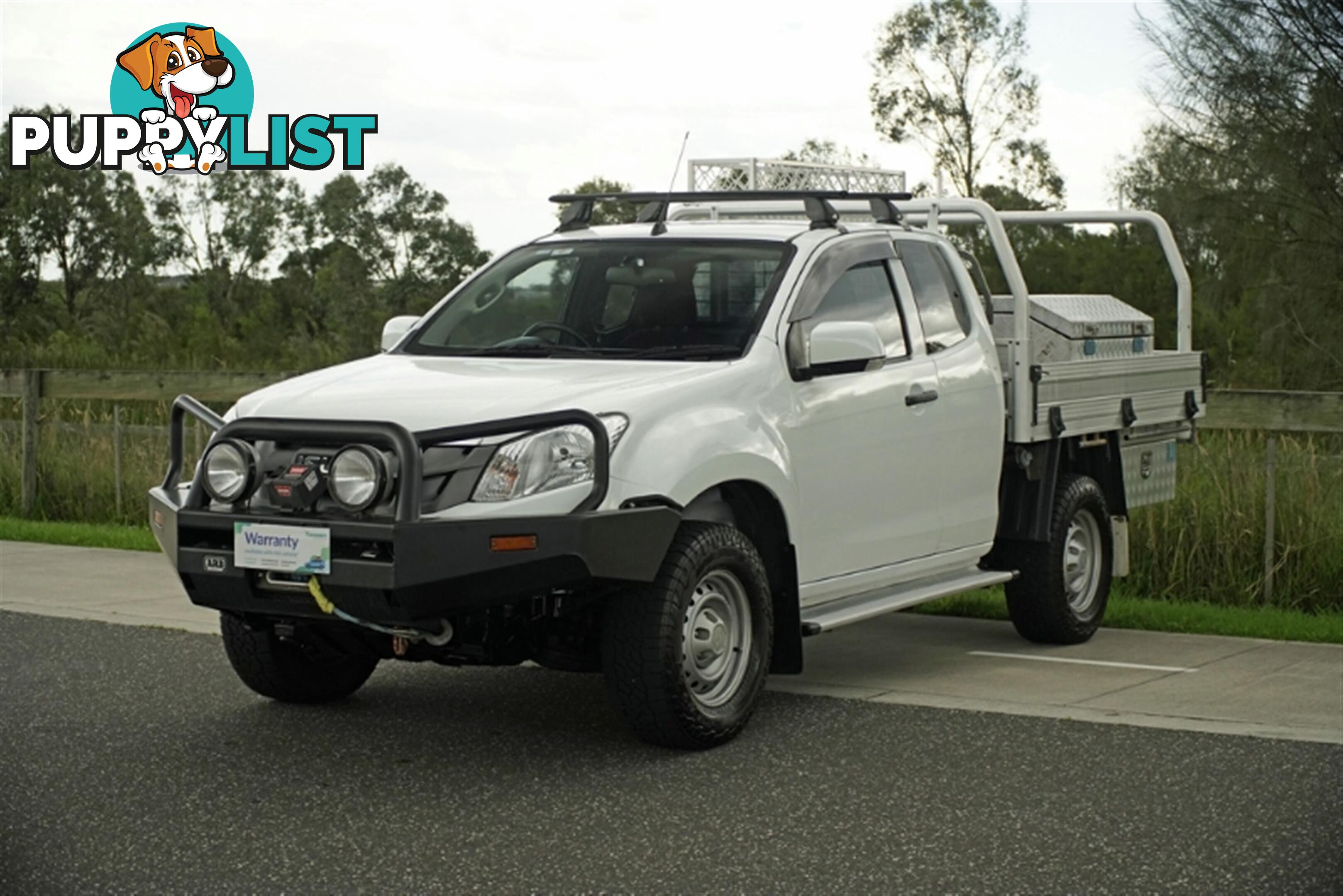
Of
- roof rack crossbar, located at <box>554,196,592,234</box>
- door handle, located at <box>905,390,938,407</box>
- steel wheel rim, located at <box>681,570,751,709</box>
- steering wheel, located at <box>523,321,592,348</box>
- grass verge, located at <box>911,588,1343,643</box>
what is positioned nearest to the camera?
steel wheel rim, located at <box>681,570,751,709</box>

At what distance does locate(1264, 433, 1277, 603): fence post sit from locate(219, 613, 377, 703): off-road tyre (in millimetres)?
5295

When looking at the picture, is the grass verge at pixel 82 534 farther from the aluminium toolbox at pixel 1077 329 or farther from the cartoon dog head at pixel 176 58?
the cartoon dog head at pixel 176 58

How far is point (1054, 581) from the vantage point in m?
9.52

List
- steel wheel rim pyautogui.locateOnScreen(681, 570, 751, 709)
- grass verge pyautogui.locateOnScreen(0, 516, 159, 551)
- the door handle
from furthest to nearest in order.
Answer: grass verge pyautogui.locateOnScreen(0, 516, 159, 551) → the door handle → steel wheel rim pyautogui.locateOnScreen(681, 570, 751, 709)

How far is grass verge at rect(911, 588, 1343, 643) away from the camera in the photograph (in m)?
10.0

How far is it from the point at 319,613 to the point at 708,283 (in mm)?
2367

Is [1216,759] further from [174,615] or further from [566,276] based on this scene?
[174,615]

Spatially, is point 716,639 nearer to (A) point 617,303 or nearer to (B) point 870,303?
(A) point 617,303

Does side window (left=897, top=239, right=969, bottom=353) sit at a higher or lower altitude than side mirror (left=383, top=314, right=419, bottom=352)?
higher

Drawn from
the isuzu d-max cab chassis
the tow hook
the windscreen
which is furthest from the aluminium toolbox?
the tow hook

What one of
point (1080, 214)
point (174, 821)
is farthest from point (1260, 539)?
point (174, 821)

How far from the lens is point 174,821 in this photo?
619 centimetres

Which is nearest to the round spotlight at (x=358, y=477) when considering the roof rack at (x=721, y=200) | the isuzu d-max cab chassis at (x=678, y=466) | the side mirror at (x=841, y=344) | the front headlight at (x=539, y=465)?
the isuzu d-max cab chassis at (x=678, y=466)
